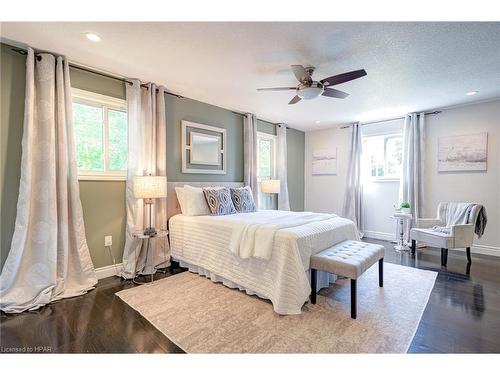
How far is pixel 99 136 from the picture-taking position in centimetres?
303

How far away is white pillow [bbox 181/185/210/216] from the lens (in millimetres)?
3373

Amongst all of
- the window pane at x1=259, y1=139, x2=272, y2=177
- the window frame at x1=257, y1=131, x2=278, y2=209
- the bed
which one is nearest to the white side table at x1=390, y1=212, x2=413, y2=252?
the bed

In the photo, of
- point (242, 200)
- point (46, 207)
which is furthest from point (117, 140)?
point (242, 200)

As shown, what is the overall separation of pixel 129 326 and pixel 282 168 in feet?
14.0

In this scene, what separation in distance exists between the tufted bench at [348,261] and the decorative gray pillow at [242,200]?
5.23ft

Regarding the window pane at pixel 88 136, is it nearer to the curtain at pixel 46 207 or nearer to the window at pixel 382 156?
the curtain at pixel 46 207

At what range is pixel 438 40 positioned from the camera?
2193 mm

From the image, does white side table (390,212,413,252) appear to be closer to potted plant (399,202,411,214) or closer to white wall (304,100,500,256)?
potted plant (399,202,411,214)

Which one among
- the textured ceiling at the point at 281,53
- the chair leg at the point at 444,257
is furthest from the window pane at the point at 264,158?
the chair leg at the point at 444,257

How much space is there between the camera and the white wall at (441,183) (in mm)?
3936

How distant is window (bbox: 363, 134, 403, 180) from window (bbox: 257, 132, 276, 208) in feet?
6.97
